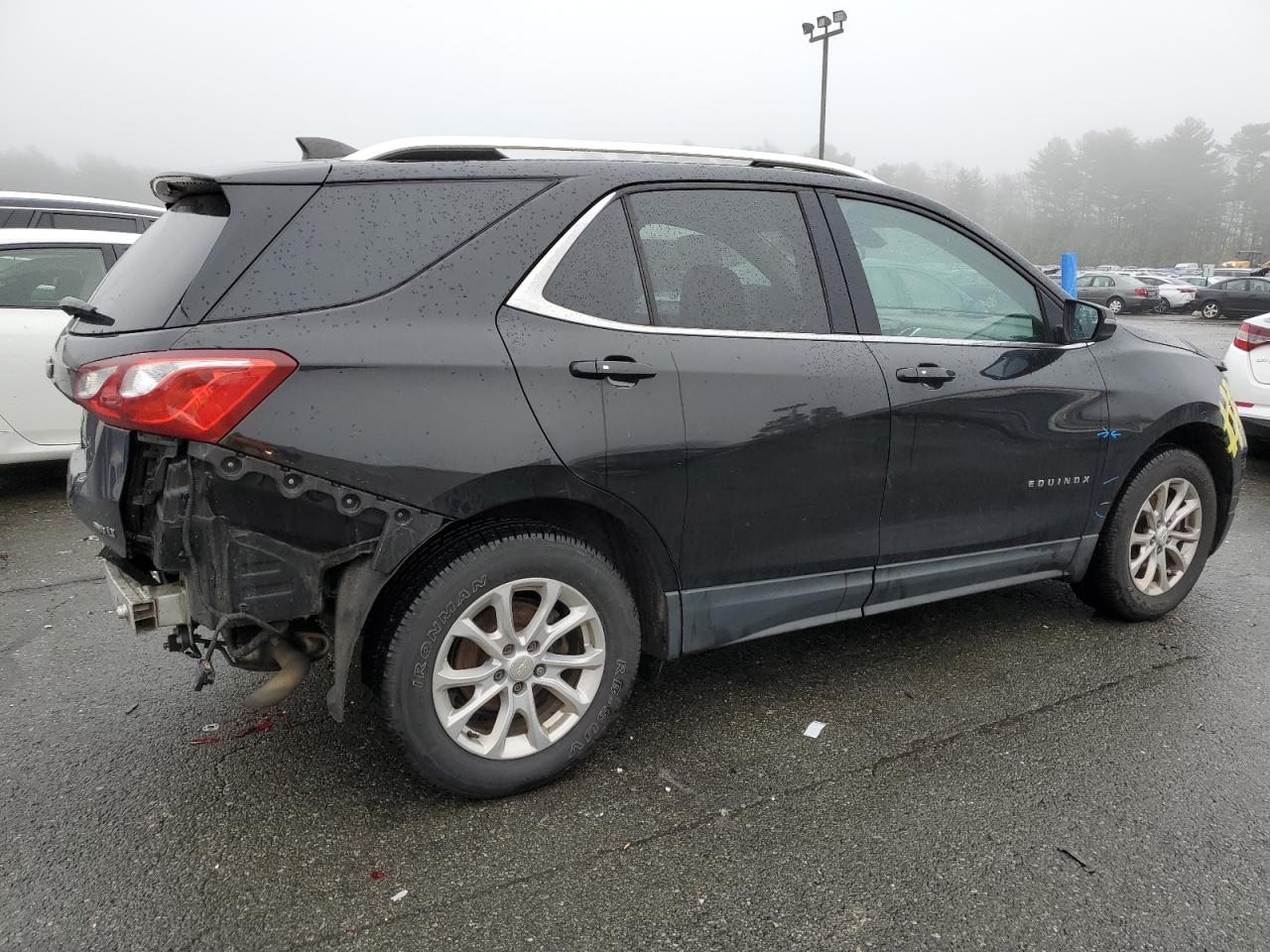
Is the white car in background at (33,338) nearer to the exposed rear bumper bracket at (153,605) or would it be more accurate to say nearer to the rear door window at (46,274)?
the rear door window at (46,274)

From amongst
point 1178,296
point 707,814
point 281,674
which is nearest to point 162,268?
point 281,674

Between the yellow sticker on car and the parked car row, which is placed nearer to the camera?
the yellow sticker on car

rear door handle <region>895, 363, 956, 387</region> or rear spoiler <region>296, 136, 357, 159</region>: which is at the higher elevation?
rear spoiler <region>296, 136, 357, 159</region>

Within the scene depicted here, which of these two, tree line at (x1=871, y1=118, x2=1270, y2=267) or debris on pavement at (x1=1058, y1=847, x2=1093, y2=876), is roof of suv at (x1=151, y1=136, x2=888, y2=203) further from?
tree line at (x1=871, y1=118, x2=1270, y2=267)

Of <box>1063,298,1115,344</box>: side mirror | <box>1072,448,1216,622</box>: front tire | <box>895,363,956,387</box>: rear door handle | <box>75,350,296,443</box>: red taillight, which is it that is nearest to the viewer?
<box>75,350,296,443</box>: red taillight

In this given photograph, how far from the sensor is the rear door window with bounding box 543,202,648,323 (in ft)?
8.35

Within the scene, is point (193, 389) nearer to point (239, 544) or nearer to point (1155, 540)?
point (239, 544)

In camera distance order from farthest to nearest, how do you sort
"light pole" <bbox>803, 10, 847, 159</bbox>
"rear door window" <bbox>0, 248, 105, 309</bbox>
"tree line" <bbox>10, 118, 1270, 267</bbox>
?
"tree line" <bbox>10, 118, 1270, 267</bbox>
"light pole" <bbox>803, 10, 847, 159</bbox>
"rear door window" <bbox>0, 248, 105, 309</bbox>

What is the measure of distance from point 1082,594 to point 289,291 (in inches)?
135

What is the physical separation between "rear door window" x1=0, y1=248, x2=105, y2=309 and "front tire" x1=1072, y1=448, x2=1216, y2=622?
5879 mm

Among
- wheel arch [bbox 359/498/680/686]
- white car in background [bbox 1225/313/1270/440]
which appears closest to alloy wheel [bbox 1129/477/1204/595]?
wheel arch [bbox 359/498/680/686]

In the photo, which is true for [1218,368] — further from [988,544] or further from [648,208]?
[648,208]

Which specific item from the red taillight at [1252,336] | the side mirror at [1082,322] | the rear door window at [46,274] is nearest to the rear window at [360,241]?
the side mirror at [1082,322]

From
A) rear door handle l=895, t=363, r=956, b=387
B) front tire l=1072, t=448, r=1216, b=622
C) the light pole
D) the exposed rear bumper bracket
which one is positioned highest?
the light pole
